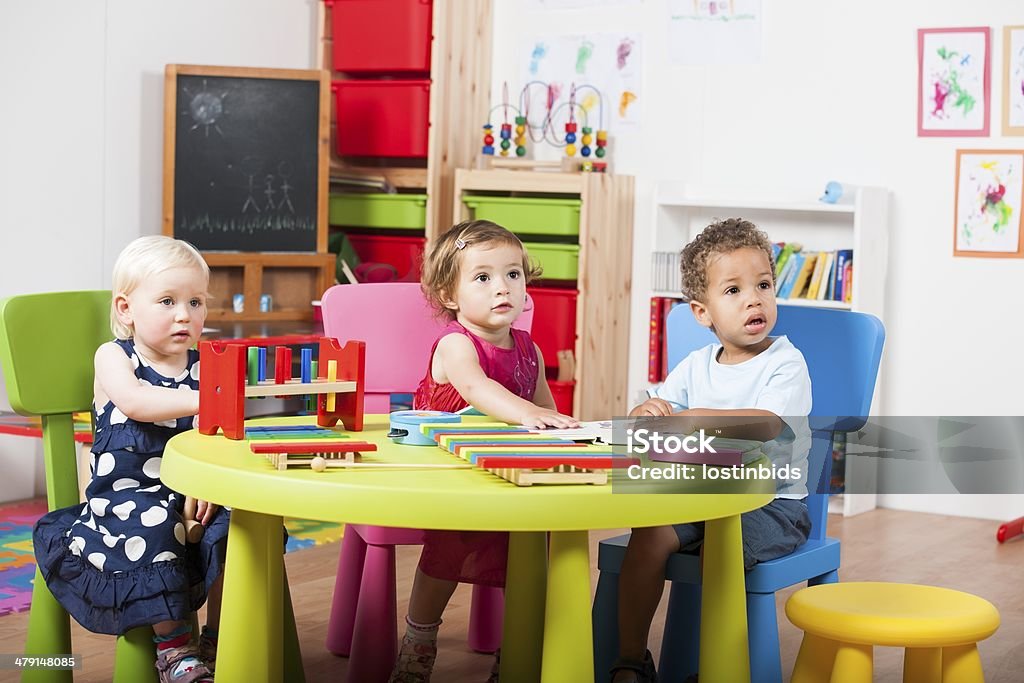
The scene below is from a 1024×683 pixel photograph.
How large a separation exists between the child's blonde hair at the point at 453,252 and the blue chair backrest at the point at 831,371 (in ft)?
1.67

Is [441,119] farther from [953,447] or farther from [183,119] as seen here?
[953,447]

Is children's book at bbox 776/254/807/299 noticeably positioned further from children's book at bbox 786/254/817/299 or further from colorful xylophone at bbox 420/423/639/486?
colorful xylophone at bbox 420/423/639/486

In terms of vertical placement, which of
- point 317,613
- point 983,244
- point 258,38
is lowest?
point 317,613

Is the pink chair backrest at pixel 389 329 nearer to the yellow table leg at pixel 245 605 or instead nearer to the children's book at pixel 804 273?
the yellow table leg at pixel 245 605

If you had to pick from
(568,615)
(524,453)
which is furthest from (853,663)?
(524,453)

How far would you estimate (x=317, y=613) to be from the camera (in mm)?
3084

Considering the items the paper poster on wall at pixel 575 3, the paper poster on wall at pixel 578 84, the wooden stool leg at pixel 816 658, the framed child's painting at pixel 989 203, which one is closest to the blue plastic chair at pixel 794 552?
the wooden stool leg at pixel 816 658

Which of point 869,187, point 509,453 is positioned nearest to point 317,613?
point 509,453

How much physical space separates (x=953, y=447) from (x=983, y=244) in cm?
74

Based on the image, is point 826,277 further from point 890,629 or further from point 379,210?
point 890,629

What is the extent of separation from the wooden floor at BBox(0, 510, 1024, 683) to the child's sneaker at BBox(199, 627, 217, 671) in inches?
12.9

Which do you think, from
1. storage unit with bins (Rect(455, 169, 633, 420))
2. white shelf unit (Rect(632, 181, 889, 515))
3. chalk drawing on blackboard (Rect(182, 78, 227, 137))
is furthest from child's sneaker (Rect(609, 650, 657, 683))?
chalk drawing on blackboard (Rect(182, 78, 227, 137))

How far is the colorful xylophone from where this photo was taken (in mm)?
1692

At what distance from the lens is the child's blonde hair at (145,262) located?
2.25 metres
